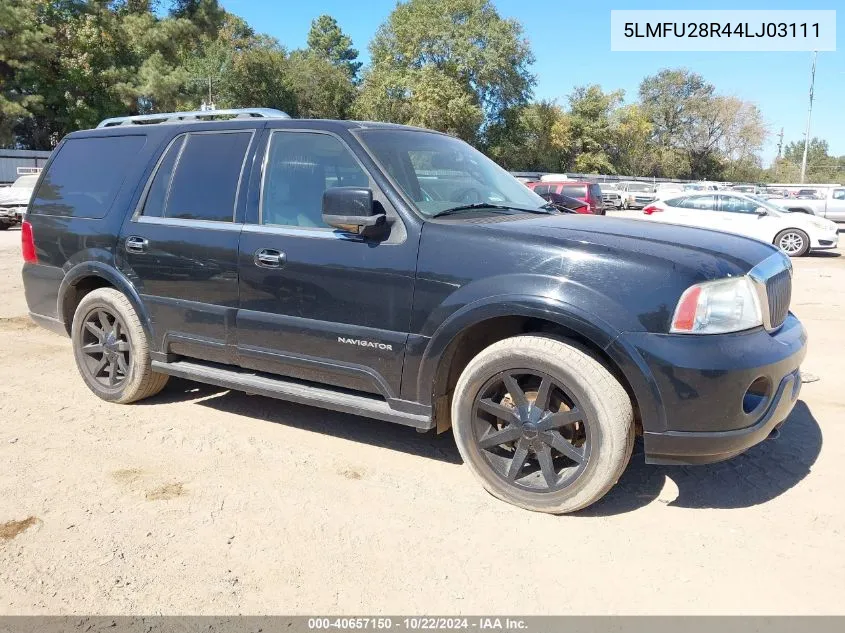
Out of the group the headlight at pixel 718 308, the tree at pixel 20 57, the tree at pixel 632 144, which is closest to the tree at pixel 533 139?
the tree at pixel 632 144

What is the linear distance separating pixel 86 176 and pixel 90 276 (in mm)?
751

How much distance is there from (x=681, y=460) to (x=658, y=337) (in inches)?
23.0

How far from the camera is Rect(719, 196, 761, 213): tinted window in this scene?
16.5 metres

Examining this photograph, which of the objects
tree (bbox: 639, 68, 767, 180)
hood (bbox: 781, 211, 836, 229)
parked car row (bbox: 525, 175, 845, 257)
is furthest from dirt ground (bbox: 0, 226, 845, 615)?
tree (bbox: 639, 68, 767, 180)

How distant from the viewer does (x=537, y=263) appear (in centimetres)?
327

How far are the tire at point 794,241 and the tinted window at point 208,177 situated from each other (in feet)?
48.1

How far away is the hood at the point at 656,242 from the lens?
316 cm

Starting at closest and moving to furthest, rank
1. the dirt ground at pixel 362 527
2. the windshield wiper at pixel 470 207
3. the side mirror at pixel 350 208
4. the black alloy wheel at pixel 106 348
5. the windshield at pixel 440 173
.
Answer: the dirt ground at pixel 362 527 < the side mirror at pixel 350 208 < the windshield wiper at pixel 470 207 < the windshield at pixel 440 173 < the black alloy wheel at pixel 106 348

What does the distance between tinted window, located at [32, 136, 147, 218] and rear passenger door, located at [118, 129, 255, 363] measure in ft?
1.21

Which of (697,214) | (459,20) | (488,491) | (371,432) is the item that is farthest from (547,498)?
(459,20)

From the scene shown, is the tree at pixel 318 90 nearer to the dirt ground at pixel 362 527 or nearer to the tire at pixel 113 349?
the tire at pixel 113 349

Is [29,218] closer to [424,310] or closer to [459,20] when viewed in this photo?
[424,310]

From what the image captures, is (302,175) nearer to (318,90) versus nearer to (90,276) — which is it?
(90,276)

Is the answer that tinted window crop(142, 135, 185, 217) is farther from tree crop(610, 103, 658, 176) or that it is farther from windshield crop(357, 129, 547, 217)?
tree crop(610, 103, 658, 176)
